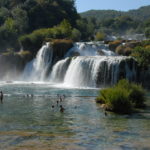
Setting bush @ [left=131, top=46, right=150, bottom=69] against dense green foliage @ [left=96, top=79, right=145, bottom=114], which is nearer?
dense green foliage @ [left=96, top=79, right=145, bottom=114]

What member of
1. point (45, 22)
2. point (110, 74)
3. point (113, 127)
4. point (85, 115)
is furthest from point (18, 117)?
point (45, 22)

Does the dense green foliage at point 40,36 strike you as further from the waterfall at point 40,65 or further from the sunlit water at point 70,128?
the sunlit water at point 70,128

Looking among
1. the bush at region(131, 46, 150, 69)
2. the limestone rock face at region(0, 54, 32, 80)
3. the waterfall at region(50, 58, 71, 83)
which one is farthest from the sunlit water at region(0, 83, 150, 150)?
the limestone rock face at region(0, 54, 32, 80)

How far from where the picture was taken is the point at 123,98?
3334cm

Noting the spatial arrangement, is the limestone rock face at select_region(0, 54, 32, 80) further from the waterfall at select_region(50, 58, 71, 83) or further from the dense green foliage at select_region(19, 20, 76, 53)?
the waterfall at select_region(50, 58, 71, 83)

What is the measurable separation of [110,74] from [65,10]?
7069cm

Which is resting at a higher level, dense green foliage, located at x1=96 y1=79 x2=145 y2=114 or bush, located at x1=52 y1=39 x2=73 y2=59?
bush, located at x1=52 y1=39 x2=73 y2=59

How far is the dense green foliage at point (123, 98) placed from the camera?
33.4 meters

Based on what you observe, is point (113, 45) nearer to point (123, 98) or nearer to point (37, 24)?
point (123, 98)

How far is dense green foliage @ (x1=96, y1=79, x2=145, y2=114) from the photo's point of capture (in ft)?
109

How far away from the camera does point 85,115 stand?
3253 cm

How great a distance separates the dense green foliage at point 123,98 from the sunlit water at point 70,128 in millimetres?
1130

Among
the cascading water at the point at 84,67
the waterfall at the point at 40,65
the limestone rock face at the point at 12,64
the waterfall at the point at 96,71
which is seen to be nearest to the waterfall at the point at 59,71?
the cascading water at the point at 84,67

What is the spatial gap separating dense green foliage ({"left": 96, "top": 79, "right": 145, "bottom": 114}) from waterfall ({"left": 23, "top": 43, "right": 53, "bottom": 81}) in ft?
131
